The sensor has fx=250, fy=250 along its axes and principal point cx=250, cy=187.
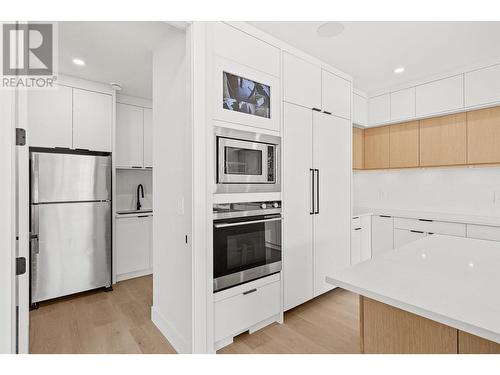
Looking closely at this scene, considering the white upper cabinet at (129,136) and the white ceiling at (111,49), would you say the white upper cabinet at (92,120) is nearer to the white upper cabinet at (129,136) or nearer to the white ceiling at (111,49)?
the white ceiling at (111,49)

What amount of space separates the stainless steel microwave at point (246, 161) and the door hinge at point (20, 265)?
1.09 m

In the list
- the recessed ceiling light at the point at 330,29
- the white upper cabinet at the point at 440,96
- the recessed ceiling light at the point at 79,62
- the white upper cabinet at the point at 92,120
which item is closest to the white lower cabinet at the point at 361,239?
the white upper cabinet at the point at 440,96

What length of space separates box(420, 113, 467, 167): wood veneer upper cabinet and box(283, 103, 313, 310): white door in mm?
1936

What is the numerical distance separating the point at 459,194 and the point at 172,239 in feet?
12.1

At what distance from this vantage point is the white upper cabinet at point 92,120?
2.91 meters

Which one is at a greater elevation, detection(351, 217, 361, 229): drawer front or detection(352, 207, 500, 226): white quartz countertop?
detection(352, 207, 500, 226): white quartz countertop

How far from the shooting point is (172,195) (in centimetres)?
198

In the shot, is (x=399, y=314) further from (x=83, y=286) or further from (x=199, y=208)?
Answer: (x=83, y=286)

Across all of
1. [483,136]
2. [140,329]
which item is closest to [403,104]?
[483,136]

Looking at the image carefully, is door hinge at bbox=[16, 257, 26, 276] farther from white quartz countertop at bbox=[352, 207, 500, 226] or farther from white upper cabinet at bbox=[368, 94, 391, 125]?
white upper cabinet at bbox=[368, 94, 391, 125]

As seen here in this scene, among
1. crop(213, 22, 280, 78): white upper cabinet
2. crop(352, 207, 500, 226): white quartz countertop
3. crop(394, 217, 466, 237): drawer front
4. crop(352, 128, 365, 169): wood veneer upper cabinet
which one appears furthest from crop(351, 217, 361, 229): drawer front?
crop(213, 22, 280, 78): white upper cabinet

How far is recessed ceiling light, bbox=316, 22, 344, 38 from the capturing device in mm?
2084

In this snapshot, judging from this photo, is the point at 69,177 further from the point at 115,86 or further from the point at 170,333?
the point at 170,333

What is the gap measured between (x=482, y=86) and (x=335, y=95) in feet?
5.48
